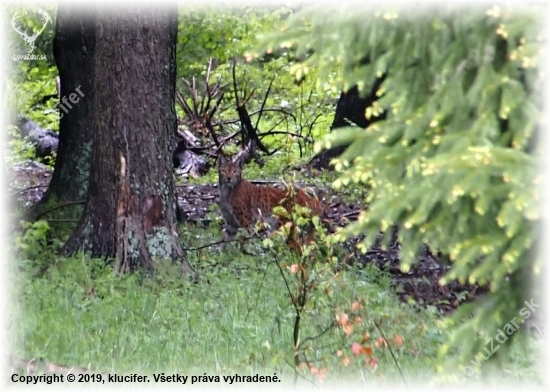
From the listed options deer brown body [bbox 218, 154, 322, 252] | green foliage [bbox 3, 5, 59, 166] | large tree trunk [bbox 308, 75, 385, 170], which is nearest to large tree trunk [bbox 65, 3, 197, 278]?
deer brown body [bbox 218, 154, 322, 252]

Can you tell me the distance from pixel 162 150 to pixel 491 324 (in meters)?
6.03

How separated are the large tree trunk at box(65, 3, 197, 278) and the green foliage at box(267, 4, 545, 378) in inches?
205

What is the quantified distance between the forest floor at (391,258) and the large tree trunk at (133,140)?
1865mm

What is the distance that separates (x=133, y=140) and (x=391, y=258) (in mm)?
3649

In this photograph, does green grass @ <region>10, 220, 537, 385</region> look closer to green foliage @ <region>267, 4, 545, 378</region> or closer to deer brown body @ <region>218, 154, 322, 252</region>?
green foliage @ <region>267, 4, 545, 378</region>

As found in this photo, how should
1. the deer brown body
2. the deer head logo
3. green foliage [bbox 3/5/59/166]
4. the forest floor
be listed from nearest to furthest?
the forest floor < the deer brown body < the deer head logo < green foliage [bbox 3/5/59/166]

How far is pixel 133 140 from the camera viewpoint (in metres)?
9.80

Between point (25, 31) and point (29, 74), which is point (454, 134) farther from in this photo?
point (29, 74)

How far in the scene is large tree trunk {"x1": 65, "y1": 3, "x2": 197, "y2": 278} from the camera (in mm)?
9664

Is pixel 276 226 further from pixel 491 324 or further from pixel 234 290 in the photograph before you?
pixel 491 324

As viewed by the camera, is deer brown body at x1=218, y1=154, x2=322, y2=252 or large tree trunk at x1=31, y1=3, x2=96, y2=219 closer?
large tree trunk at x1=31, y1=3, x2=96, y2=219

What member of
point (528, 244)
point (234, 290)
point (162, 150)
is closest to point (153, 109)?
point (162, 150)

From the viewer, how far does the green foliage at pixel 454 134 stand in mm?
4066

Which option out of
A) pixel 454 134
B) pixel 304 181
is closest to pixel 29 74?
pixel 304 181
